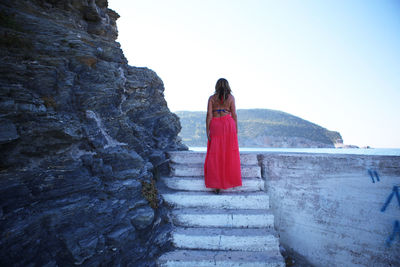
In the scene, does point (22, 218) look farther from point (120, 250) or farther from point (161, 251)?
point (161, 251)

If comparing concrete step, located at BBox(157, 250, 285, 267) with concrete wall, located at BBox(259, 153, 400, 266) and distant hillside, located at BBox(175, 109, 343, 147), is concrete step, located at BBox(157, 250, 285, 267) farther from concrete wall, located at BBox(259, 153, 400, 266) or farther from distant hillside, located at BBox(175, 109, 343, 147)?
distant hillside, located at BBox(175, 109, 343, 147)

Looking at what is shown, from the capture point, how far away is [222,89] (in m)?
4.25

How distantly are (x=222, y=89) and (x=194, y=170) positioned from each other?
6.21 ft

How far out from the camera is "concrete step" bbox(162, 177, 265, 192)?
4.15 m

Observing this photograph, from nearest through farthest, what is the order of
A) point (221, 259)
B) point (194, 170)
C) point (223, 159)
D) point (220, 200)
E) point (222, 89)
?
point (221, 259), point (220, 200), point (223, 159), point (222, 89), point (194, 170)

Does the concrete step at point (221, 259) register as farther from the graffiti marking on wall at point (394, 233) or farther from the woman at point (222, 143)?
the graffiti marking on wall at point (394, 233)

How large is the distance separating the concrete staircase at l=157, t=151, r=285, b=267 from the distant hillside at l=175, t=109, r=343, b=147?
24.0 meters

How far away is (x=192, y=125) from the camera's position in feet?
97.3

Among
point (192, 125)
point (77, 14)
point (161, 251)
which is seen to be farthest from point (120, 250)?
point (192, 125)

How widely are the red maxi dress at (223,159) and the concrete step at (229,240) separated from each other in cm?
87

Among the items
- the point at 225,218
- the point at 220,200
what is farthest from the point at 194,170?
the point at 225,218

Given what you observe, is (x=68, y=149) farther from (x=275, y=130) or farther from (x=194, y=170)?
(x=275, y=130)

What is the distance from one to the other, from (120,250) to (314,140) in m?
35.6

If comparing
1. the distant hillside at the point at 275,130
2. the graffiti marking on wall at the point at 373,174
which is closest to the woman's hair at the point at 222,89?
the graffiti marking on wall at the point at 373,174
